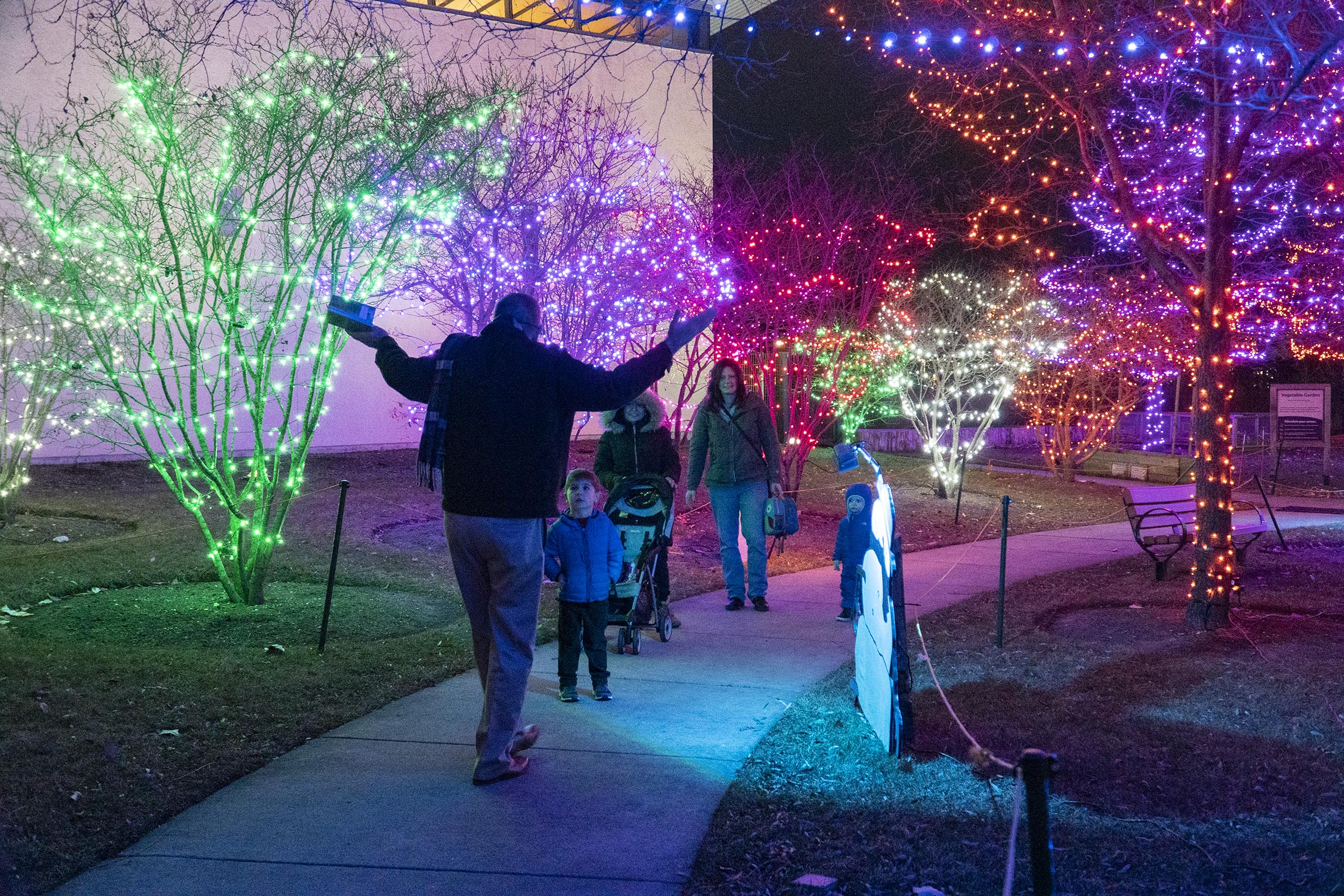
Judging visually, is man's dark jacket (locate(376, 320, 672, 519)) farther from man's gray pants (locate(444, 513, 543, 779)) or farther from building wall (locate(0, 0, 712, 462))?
building wall (locate(0, 0, 712, 462))

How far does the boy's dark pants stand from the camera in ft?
18.6

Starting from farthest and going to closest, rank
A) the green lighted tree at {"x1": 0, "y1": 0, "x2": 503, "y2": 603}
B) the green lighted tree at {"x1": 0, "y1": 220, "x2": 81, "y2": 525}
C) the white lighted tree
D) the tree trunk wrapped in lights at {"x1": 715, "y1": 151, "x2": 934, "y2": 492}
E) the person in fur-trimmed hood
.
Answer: the white lighted tree → the tree trunk wrapped in lights at {"x1": 715, "y1": 151, "x2": 934, "y2": 492} → the green lighted tree at {"x1": 0, "y1": 220, "x2": 81, "y2": 525} → the person in fur-trimmed hood → the green lighted tree at {"x1": 0, "y1": 0, "x2": 503, "y2": 603}

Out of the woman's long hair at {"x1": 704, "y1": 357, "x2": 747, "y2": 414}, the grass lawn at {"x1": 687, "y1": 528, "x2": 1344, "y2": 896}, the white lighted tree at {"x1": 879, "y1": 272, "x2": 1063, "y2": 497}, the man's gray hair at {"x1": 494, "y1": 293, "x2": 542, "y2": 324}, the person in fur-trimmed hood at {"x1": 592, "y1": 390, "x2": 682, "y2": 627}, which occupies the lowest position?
the grass lawn at {"x1": 687, "y1": 528, "x2": 1344, "y2": 896}

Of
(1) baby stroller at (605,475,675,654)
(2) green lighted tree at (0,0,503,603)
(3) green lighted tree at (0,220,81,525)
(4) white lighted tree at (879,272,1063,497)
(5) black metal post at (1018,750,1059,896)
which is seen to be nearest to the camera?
(5) black metal post at (1018,750,1059,896)

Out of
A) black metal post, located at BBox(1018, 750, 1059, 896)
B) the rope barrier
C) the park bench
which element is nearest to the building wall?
the rope barrier

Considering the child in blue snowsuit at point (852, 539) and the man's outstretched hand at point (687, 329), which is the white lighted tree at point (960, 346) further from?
the man's outstretched hand at point (687, 329)

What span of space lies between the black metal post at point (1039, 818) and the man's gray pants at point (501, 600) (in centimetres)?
221

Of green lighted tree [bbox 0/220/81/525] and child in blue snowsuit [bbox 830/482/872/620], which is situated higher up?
green lighted tree [bbox 0/220/81/525]

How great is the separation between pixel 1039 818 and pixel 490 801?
2340 mm

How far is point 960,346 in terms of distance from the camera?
1759cm

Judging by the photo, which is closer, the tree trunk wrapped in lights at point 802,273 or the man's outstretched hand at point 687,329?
the man's outstretched hand at point 687,329

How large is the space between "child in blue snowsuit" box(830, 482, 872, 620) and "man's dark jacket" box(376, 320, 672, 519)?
3.45 m

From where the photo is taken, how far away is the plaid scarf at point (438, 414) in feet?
14.1

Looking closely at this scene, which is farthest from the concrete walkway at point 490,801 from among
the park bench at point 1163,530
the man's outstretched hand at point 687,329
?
the park bench at point 1163,530
